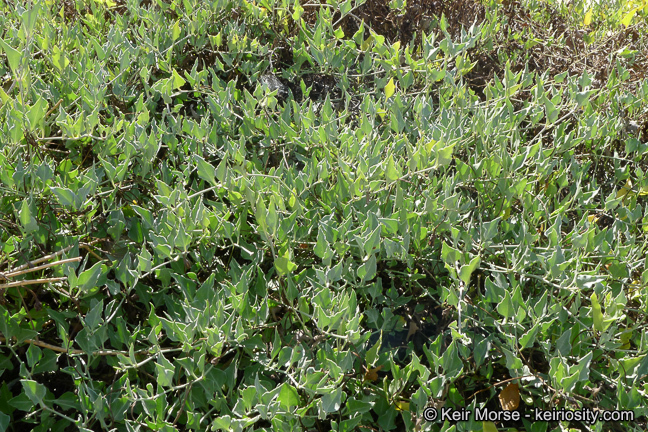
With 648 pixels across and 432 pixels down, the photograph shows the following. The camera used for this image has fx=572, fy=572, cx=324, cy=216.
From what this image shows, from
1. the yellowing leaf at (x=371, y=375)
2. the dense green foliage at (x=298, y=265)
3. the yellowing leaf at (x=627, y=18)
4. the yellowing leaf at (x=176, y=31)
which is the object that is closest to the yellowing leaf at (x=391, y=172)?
the dense green foliage at (x=298, y=265)

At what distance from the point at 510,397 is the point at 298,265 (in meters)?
0.63

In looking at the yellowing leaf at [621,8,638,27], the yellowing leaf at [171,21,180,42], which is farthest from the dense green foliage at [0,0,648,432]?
the yellowing leaf at [621,8,638,27]

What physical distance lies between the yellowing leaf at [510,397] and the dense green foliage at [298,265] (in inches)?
1.5

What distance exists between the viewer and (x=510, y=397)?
141cm

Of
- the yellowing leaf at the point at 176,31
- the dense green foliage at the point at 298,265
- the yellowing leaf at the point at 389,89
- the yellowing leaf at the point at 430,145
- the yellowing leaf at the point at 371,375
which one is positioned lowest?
the yellowing leaf at the point at 371,375

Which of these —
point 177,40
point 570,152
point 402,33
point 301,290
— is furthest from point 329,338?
point 402,33

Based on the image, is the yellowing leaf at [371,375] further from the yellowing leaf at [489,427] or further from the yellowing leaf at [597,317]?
the yellowing leaf at [597,317]

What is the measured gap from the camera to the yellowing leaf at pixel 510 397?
1399 millimetres

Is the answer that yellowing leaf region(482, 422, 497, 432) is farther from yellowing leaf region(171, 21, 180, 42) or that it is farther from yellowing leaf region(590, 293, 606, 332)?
yellowing leaf region(171, 21, 180, 42)

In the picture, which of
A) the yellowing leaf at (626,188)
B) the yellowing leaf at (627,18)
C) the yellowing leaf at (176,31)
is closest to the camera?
the yellowing leaf at (626,188)

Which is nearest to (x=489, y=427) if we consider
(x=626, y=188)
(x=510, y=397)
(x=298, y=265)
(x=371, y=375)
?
(x=510, y=397)

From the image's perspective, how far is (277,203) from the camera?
1.49 metres

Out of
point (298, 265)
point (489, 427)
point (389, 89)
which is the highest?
point (389, 89)

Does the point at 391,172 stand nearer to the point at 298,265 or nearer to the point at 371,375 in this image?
the point at 298,265
